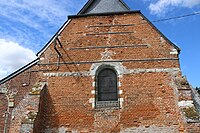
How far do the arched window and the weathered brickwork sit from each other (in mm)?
278

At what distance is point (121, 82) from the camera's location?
11.0 m

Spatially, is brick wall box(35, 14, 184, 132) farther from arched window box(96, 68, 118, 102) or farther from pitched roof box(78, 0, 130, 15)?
pitched roof box(78, 0, 130, 15)

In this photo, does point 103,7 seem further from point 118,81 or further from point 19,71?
point 19,71

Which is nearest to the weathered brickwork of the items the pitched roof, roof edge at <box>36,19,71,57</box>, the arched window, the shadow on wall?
the shadow on wall

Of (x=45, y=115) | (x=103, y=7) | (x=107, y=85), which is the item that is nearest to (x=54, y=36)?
(x=103, y=7)

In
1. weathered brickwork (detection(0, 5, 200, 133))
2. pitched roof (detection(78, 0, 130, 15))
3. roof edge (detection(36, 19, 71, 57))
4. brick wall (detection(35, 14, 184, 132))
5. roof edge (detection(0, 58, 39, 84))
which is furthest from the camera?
roof edge (detection(0, 58, 39, 84))

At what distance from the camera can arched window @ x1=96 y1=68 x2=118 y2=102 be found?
36.2 ft

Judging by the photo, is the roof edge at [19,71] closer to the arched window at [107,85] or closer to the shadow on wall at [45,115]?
the shadow on wall at [45,115]

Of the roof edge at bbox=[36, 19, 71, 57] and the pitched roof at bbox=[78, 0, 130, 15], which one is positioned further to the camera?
the pitched roof at bbox=[78, 0, 130, 15]

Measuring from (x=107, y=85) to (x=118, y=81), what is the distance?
0.54 metres

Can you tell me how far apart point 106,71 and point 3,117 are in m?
5.89

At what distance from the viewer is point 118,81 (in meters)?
11.1

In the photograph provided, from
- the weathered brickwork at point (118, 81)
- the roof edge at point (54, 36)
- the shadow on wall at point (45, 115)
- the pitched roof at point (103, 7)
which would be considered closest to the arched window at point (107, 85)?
the weathered brickwork at point (118, 81)

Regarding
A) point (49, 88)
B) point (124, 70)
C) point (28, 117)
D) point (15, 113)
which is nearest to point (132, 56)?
point (124, 70)
